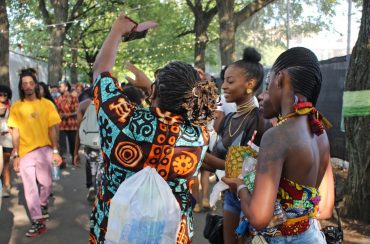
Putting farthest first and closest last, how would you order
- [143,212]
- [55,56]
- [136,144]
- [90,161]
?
[55,56], [90,161], [136,144], [143,212]

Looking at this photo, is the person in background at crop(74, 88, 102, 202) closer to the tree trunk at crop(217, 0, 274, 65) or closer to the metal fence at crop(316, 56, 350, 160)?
the metal fence at crop(316, 56, 350, 160)

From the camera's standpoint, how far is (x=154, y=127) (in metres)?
2.33

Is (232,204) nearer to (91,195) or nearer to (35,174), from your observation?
(35,174)

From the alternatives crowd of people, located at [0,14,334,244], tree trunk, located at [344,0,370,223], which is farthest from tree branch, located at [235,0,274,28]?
crowd of people, located at [0,14,334,244]

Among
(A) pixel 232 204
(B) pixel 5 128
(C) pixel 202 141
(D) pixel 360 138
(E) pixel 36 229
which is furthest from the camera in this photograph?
(B) pixel 5 128

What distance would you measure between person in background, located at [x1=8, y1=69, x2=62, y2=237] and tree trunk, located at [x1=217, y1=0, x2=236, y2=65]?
8.70 m

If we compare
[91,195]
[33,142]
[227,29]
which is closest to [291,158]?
[33,142]

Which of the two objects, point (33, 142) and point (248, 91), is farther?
point (33, 142)

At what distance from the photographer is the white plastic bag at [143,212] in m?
2.19

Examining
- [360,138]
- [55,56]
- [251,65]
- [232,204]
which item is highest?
[55,56]

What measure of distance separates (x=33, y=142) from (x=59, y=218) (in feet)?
4.08

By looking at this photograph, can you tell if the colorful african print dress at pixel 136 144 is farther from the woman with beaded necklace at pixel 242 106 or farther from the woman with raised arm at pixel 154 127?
the woman with beaded necklace at pixel 242 106

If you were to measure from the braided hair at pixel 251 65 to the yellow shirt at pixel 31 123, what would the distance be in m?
3.06

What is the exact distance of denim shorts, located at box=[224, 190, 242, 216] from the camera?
3199 mm
